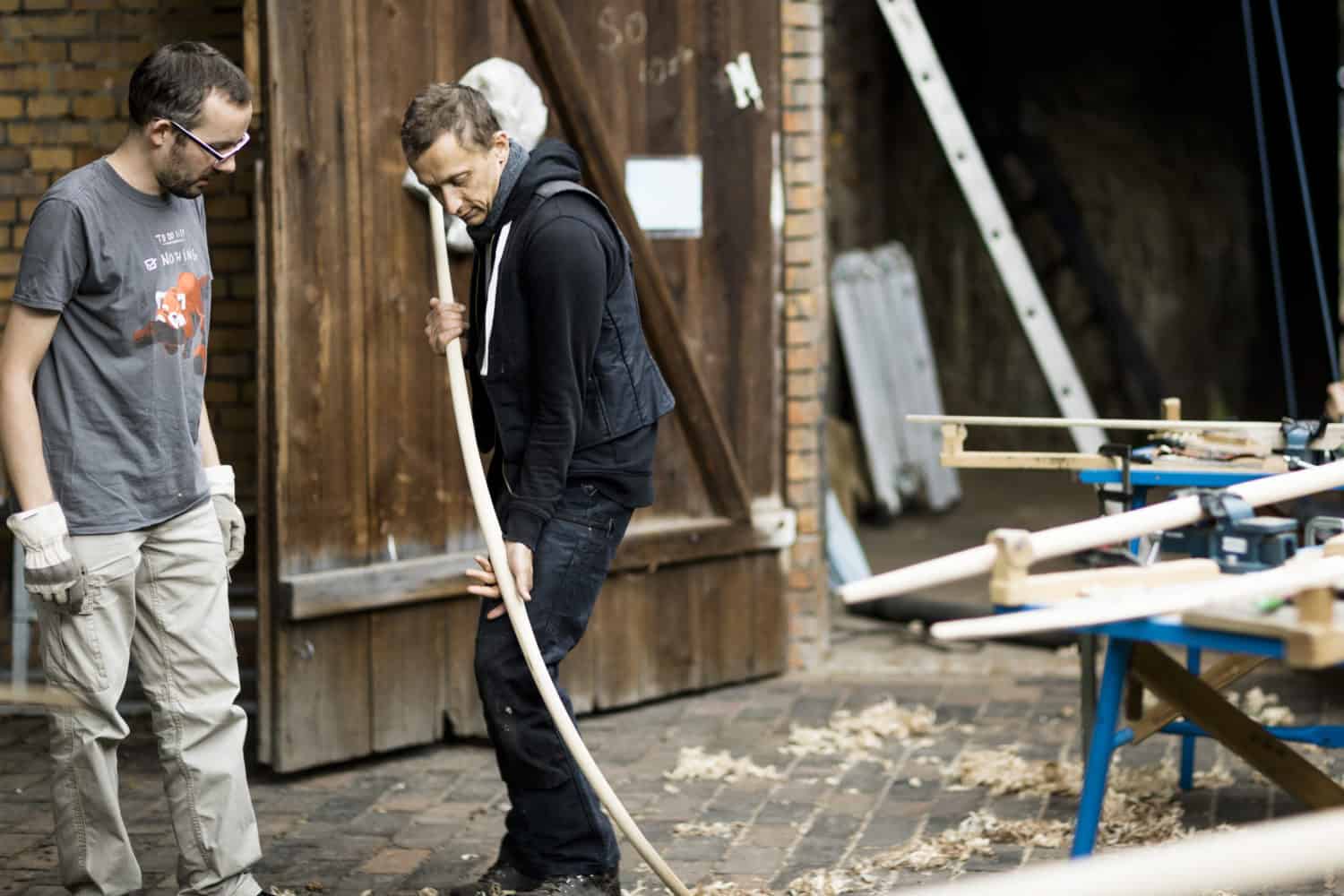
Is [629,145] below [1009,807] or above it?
above

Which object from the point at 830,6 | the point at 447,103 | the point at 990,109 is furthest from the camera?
the point at 990,109

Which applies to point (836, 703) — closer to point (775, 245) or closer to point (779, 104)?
point (775, 245)

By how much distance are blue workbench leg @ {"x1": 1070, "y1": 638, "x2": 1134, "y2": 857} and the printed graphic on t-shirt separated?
86.7 inches

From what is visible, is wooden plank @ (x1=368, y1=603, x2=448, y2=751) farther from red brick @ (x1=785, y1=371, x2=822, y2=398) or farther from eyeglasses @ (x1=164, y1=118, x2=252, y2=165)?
eyeglasses @ (x1=164, y1=118, x2=252, y2=165)

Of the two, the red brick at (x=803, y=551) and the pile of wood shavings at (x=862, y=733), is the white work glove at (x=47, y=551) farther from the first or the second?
the red brick at (x=803, y=551)

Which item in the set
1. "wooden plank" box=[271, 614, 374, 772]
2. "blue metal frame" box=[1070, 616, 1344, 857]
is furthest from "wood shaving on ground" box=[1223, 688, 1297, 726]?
"wooden plank" box=[271, 614, 374, 772]

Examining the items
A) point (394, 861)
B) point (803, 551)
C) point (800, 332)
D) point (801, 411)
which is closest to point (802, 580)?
point (803, 551)

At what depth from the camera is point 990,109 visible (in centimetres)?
1232

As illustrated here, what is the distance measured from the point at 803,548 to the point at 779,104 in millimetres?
1730

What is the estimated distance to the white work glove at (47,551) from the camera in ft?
13.0

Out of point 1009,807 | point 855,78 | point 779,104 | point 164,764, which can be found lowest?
point 1009,807

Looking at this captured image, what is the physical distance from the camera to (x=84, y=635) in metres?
4.14

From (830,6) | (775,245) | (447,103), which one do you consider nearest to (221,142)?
(447,103)

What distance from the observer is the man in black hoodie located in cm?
415
